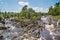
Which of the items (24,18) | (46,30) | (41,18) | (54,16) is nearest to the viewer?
(46,30)

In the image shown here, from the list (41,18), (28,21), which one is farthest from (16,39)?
(41,18)

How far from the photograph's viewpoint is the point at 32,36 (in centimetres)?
529

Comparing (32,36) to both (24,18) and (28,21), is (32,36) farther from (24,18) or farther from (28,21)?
(24,18)

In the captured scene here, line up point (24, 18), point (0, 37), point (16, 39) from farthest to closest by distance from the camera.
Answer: point (24, 18)
point (0, 37)
point (16, 39)

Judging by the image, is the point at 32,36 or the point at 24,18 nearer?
the point at 32,36

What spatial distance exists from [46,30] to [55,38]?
4.46ft

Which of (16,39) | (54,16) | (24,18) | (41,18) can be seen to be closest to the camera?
(16,39)

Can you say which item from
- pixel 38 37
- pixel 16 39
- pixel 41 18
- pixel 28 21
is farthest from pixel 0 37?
pixel 41 18

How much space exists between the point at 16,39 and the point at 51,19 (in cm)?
285

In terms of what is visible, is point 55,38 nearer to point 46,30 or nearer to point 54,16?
point 46,30

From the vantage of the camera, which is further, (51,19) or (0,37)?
(51,19)

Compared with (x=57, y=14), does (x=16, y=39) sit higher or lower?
lower

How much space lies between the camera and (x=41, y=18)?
28.3ft

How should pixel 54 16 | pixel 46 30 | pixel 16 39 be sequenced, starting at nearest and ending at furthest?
pixel 16 39 < pixel 46 30 < pixel 54 16
